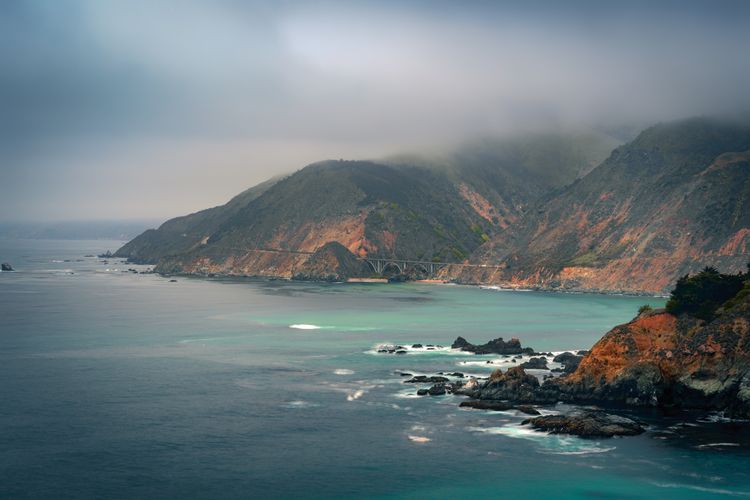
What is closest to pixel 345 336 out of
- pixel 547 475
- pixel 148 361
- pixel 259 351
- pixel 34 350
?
pixel 259 351

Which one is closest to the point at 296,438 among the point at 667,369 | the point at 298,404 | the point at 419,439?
the point at 419,439

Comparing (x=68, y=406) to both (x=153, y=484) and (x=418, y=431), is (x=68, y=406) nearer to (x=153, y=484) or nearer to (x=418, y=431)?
(x=153, y=484)

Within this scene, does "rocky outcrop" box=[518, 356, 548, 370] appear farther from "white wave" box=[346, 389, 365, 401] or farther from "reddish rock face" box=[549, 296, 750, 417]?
"white wave" box=[346, 389, 365, 401]

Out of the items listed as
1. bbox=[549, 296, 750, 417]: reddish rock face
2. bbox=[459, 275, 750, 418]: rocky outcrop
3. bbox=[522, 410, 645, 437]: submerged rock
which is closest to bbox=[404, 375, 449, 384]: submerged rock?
bbox=[459, 275, 750, 418]: rocky outcrop

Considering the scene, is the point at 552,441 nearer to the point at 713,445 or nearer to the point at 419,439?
the point at 419,439

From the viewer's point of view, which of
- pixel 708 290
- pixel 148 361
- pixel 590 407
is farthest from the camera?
pixel 148 361

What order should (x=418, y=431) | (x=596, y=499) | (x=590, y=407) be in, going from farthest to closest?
(x=590, y=407)
(x=418, y=431)
(x=596, y=499)

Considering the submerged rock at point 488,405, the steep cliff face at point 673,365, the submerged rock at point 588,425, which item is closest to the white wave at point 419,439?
the submerged rock at point 588,425
